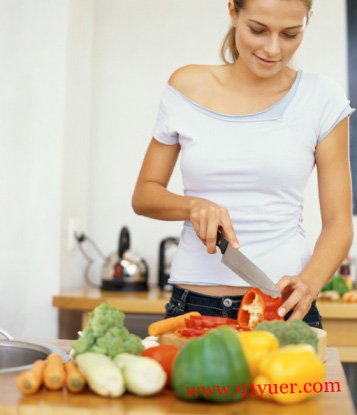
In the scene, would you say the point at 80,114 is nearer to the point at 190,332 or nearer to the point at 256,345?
the point at 190,332

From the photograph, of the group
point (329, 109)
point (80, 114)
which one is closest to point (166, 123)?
point (329, 109)

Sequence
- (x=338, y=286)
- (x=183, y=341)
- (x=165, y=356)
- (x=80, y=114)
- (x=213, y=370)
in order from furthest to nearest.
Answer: (x=80, y=114) < (x=338, y=286) < (x=183, y=341) < (x=165, y=356) < (x=213, y=370)

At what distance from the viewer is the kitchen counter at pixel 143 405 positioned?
102 cm

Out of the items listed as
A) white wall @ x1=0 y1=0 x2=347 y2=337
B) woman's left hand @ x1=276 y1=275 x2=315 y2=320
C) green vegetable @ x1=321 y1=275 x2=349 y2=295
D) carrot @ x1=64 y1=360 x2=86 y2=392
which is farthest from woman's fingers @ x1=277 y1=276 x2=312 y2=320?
white wall @ x1=0 y1=0 x2=347 y2=337

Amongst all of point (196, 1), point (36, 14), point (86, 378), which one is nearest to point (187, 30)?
point (196, 1)

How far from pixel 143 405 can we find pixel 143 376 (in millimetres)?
45

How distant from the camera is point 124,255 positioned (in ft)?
10.5

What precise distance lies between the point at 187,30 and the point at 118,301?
1334mm

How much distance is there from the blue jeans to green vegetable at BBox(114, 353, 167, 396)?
1.78 feet

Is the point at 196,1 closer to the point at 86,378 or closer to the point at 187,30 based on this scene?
the point at 187,30

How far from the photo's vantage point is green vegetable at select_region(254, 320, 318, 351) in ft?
3.84

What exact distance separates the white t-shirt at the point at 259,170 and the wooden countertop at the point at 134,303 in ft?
3.64

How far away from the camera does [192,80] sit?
1.75 m

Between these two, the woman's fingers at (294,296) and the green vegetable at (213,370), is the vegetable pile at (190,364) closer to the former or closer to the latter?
the green vegetable at (213,370)
